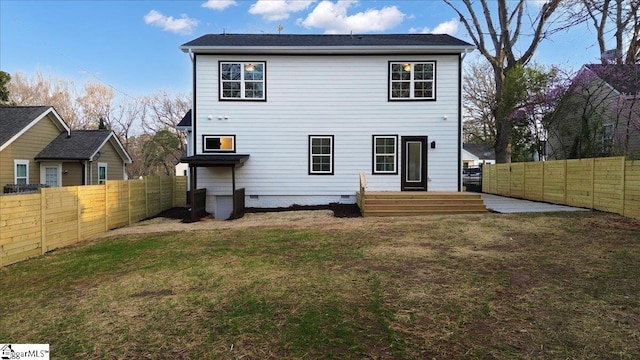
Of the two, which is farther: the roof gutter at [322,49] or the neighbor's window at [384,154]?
the neighbor's window at [384,154]

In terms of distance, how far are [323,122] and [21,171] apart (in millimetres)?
13803

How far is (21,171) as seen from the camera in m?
15.5

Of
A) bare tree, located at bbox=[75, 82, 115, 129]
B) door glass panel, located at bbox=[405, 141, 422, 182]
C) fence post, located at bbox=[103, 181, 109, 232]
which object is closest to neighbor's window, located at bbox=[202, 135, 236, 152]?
fence post, located at bbox=[103, 181, 109, 232]

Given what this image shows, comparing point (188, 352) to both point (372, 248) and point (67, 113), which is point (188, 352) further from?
point (67, 113)

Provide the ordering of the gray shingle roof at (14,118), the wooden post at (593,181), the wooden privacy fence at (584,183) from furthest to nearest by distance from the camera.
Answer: the gray shingle roof at (14,118) → the wooden post at (593,181) → the wooden privacy fence at (584,183)

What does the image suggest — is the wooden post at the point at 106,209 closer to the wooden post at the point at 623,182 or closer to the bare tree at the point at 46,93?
the wooden post at the point at 623,182

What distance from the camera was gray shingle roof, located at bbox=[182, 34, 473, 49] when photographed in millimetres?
12781

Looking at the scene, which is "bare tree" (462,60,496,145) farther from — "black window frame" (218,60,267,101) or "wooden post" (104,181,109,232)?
"wooden post" (104,181,109,232)

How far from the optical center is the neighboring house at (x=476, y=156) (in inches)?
1693

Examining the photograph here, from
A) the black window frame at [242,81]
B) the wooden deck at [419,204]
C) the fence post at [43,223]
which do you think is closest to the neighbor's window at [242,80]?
the black window frame at [242,81]

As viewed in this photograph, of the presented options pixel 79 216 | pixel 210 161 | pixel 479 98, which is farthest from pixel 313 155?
pixel 479 98

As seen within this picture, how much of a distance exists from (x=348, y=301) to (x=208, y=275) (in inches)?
87.0

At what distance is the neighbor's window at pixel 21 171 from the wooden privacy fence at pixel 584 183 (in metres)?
21.3

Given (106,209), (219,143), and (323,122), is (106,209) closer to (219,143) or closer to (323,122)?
(219,143)
